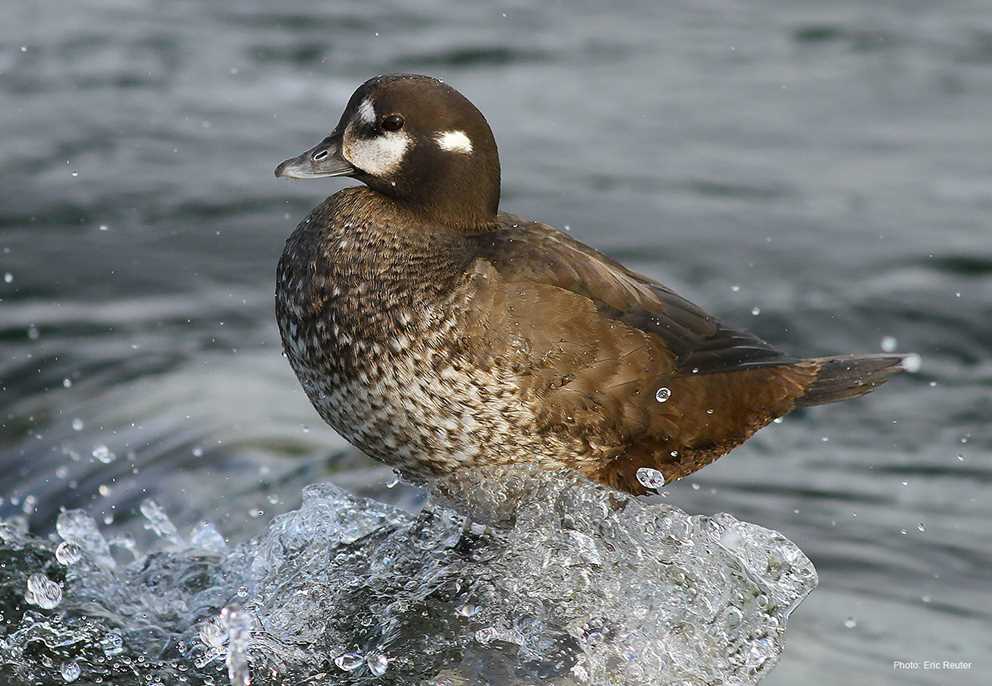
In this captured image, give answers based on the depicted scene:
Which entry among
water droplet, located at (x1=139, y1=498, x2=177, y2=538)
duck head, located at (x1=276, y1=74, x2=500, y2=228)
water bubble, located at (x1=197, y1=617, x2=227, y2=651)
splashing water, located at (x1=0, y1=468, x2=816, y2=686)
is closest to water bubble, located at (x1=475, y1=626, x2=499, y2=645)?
splashing water, located at (x1=0, y1=468, x2=816, y2=686)

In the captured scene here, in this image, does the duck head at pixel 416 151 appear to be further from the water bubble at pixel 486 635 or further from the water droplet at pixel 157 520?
the water droplet at pixel 157 520

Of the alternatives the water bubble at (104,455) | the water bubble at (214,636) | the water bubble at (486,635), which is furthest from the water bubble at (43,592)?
the water bubble at (486,635)

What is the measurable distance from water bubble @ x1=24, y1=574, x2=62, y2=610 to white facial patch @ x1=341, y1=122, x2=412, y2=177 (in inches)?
70.3

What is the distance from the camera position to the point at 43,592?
489 centimetres

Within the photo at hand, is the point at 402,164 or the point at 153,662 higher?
the point at 402,164

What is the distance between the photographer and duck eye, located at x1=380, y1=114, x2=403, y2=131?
4.32m

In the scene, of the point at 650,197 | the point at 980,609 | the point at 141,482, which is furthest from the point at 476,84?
the point at 980,609

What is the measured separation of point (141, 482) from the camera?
242 inches

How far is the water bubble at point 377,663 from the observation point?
4.29 metres

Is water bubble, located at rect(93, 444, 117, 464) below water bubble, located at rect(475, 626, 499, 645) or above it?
below

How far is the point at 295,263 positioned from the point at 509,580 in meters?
1.20

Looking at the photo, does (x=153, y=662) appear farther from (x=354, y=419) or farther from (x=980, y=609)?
(x=980, y=609)

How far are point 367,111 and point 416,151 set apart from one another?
7.3 inches

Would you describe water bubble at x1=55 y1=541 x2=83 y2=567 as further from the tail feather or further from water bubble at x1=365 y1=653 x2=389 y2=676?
the tail feather
